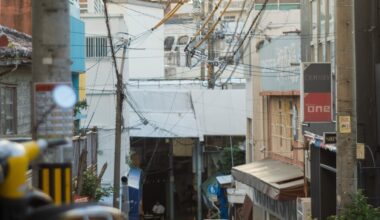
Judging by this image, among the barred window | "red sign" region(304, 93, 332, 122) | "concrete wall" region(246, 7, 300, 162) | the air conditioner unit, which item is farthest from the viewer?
the barred window

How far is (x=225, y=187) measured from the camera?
1253 inches

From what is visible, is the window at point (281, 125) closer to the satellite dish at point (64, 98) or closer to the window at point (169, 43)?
the satellite dish at point (64, 98)

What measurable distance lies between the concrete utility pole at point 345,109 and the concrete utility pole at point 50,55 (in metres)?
5.58

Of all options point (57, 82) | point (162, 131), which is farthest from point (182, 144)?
point (57, 82)

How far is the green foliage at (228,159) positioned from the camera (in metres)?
36.3

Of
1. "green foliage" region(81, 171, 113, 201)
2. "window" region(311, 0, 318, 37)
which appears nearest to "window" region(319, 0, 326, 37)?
"window" region(311, 0, 318, 37)

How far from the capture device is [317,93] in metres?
16.2

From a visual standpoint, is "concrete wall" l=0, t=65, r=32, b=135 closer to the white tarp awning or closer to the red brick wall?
the red brick wall

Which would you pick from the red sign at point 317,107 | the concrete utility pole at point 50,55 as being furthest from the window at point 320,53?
the concrete utility pole at point 50,55

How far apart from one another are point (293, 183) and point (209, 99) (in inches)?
718

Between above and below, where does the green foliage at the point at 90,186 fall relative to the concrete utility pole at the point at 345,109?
below

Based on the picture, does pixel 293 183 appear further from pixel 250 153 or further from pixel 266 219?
pixel 250 153

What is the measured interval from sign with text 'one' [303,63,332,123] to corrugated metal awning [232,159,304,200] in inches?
142

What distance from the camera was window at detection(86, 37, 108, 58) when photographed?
31.4 metres
